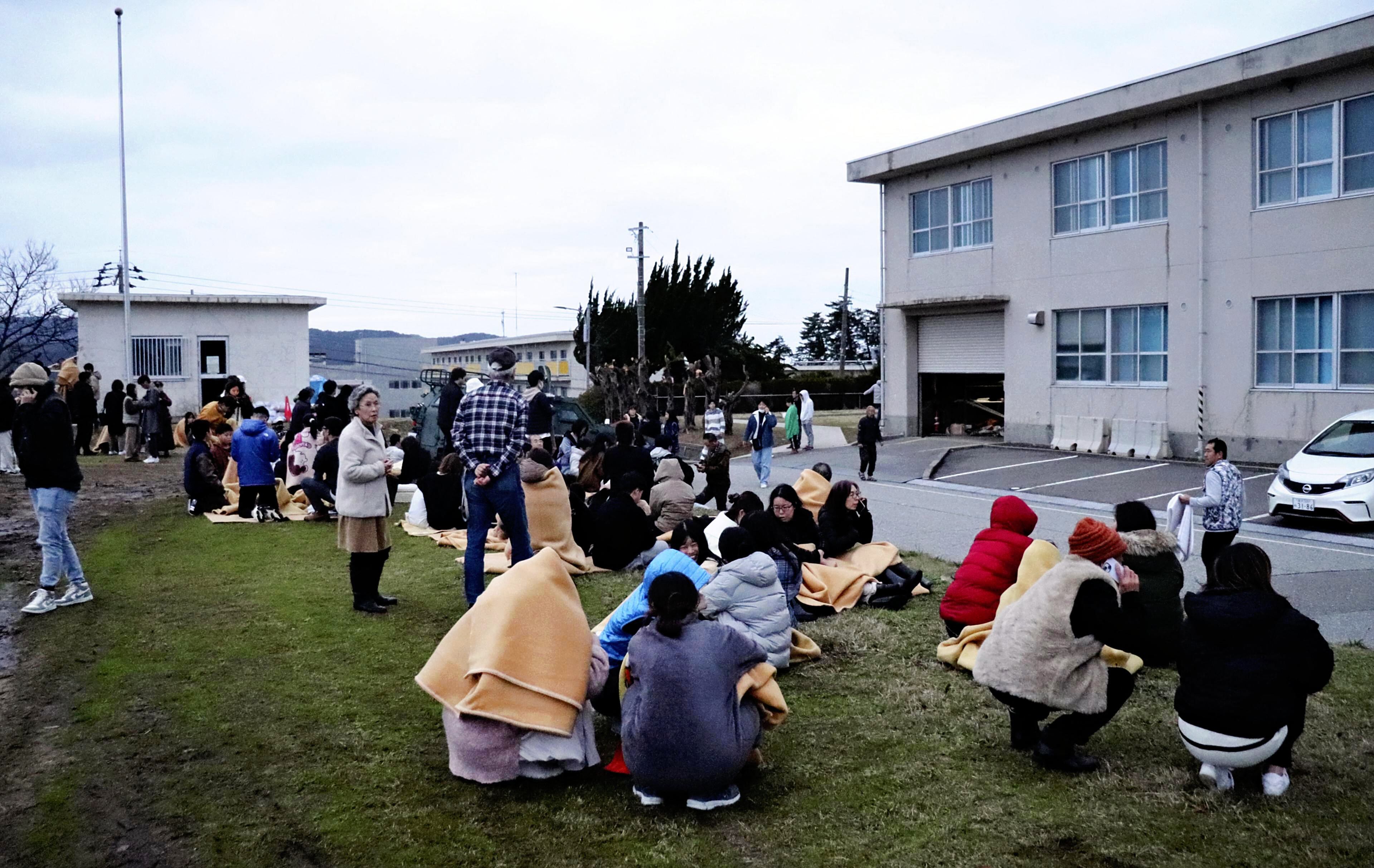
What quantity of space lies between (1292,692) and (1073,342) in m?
21.3

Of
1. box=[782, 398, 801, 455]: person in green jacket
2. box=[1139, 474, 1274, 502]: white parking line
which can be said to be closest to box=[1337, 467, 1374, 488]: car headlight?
box=[1139, 474, 1274, 502]: white parking line

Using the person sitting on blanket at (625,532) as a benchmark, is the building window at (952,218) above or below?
above

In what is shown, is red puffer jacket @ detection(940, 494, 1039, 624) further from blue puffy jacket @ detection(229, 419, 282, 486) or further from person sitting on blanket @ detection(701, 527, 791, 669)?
blue puffy jacket @ detection(229, 419, 282, 486)

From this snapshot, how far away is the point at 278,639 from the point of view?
8.12 m

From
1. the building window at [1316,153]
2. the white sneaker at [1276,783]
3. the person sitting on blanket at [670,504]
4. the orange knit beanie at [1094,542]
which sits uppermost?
the building window at [1316,153]

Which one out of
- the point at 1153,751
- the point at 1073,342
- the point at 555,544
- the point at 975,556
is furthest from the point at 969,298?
the point at 1153,751

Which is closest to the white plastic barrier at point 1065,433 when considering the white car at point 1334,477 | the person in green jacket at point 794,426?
the person in green jacket at point 794,426

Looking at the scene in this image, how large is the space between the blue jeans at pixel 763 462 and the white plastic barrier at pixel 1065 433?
25.7 feet

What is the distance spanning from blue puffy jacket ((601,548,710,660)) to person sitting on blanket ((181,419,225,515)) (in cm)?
1060

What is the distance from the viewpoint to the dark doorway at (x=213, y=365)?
34906mm

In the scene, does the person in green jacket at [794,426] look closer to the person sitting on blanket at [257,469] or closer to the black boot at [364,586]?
the person sitting on blanket at [257,469]

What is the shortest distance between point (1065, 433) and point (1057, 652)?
68.7 feet

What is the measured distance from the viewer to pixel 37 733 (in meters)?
6.04

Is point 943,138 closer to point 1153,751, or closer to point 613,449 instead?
point 613,449
